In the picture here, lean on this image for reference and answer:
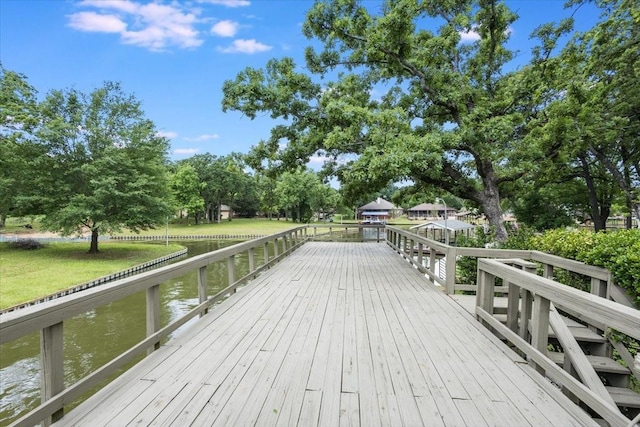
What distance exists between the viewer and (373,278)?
22.0 feet

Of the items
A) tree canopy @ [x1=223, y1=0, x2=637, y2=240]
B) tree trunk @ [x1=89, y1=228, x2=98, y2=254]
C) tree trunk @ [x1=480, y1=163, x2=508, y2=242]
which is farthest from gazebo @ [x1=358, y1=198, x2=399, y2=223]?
tree trunk @ [x1=480, y1=163, x2=508, y2=242]

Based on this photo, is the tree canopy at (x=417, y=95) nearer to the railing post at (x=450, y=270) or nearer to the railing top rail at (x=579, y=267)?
the railing post at (x=450, y=270)

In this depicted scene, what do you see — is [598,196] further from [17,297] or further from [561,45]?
[17,297]

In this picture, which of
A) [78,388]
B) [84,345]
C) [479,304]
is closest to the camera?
[78,388]

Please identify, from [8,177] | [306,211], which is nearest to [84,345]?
[8,177]

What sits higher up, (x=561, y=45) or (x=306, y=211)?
(x=561, y=45)

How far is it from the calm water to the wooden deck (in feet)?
12.7

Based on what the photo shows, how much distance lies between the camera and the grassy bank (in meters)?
10.9

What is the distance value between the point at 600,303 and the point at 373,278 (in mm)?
4970

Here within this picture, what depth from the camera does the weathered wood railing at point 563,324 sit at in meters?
1.73

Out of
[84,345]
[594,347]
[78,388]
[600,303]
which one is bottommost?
[84,345]

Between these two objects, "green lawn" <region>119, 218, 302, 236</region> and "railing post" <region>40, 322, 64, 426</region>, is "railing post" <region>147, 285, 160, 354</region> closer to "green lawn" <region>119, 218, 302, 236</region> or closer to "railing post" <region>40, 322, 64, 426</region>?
"railing post" <region>40, 322, 64, 426</region>

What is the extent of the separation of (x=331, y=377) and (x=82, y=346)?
7.20m

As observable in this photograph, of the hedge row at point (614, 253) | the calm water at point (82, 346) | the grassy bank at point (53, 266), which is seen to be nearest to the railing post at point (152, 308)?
the calm water at point (82, 346)
